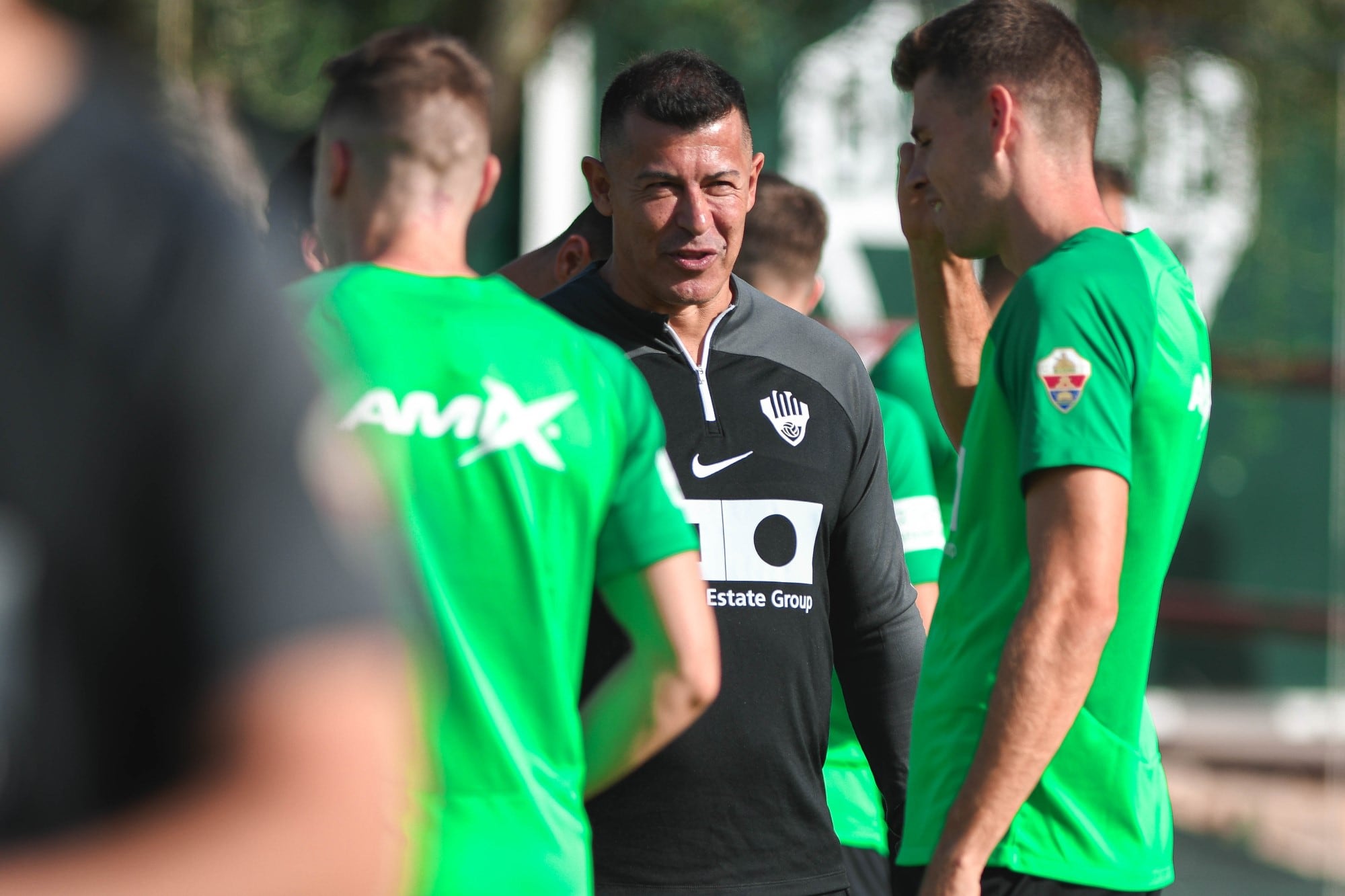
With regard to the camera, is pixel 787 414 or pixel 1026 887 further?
pixel 787 414

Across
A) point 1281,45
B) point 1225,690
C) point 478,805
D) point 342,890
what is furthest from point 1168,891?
point 342,890

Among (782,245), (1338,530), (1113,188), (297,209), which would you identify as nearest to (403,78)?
(297,209)

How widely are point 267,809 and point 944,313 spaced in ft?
8.30

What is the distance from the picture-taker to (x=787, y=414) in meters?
2.86

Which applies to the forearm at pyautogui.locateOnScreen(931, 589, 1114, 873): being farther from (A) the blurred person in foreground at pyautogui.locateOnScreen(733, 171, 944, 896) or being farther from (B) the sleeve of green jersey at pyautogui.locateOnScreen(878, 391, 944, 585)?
(B) the sleeve of green jersey at pyautogui.locateOnScreen(878, 391, 944, 585)

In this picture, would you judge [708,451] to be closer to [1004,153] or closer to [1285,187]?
[1004,153]

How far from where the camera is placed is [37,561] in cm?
80

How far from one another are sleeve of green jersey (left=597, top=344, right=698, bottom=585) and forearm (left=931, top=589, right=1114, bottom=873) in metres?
0.50

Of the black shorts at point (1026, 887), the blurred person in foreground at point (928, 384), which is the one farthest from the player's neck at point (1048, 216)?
the blurred person in foreground at point (928, 384)

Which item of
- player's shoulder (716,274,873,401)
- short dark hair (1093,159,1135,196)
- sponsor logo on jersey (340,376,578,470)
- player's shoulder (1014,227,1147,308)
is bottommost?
sponsor logo on jersey (340,376,578,470)

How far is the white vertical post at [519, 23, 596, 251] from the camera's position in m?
9.12

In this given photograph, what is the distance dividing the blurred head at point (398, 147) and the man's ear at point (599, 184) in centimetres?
52

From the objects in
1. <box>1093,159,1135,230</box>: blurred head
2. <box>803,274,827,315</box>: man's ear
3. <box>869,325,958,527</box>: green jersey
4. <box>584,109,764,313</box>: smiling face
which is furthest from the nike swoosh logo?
<box>1093,159,1135,230</box>: blurred head

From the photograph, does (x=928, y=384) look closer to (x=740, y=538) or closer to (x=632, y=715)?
(x=740, y=538)
